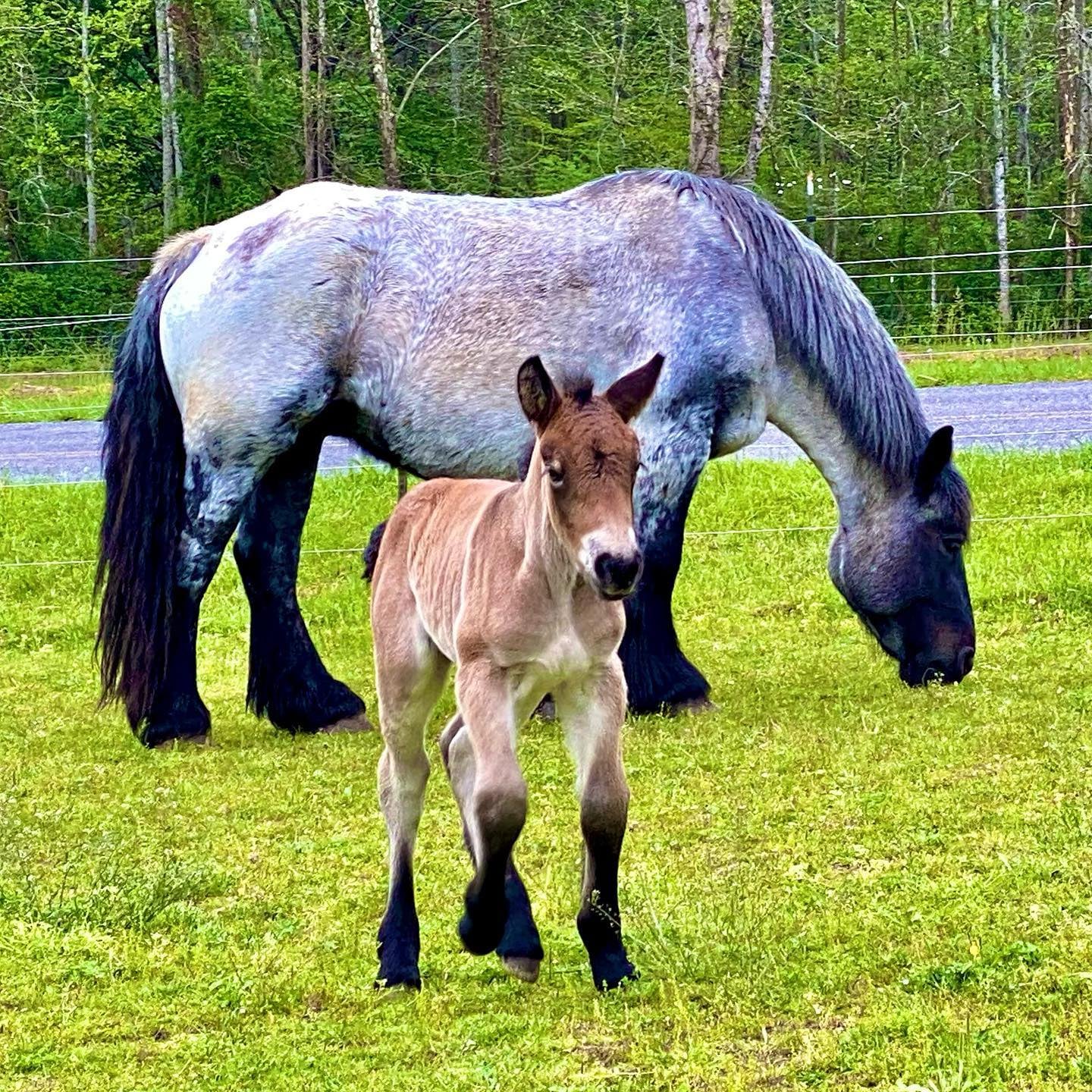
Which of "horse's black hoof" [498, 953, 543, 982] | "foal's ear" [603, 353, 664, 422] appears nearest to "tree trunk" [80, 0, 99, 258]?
"foal's ear" [603, 353, 664, 422]

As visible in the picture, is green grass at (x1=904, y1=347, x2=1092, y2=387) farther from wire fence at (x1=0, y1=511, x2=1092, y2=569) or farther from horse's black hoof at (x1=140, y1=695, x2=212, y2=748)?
horse's black hoof at (x1=140, y1=695, x2=212, y2=748)

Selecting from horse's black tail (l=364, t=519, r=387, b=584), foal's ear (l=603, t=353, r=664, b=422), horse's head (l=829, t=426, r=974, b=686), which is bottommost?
horse's head (l=829, t=426, r=974, b=686)

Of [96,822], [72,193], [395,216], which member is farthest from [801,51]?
[96,822]

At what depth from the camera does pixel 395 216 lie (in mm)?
Answer: 7605

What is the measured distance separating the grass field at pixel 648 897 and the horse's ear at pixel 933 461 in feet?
2.94

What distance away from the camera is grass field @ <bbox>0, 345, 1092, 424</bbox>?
16.8 meters

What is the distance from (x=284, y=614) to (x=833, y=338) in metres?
2.73

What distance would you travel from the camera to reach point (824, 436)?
7.56 metres

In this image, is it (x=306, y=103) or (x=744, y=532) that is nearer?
(x=744, y=532)

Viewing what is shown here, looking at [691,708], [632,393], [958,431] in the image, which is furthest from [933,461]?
[958,431]

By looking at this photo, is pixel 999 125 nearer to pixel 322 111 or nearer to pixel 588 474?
pixel 322 111

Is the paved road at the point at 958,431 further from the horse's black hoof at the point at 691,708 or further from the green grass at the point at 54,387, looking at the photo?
the horse's black hoof at the point at 691,708

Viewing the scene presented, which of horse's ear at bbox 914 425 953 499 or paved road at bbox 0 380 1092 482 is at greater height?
horse's ear at bbox 914 425 953 499

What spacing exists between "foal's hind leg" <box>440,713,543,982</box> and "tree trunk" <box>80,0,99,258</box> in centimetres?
2462
